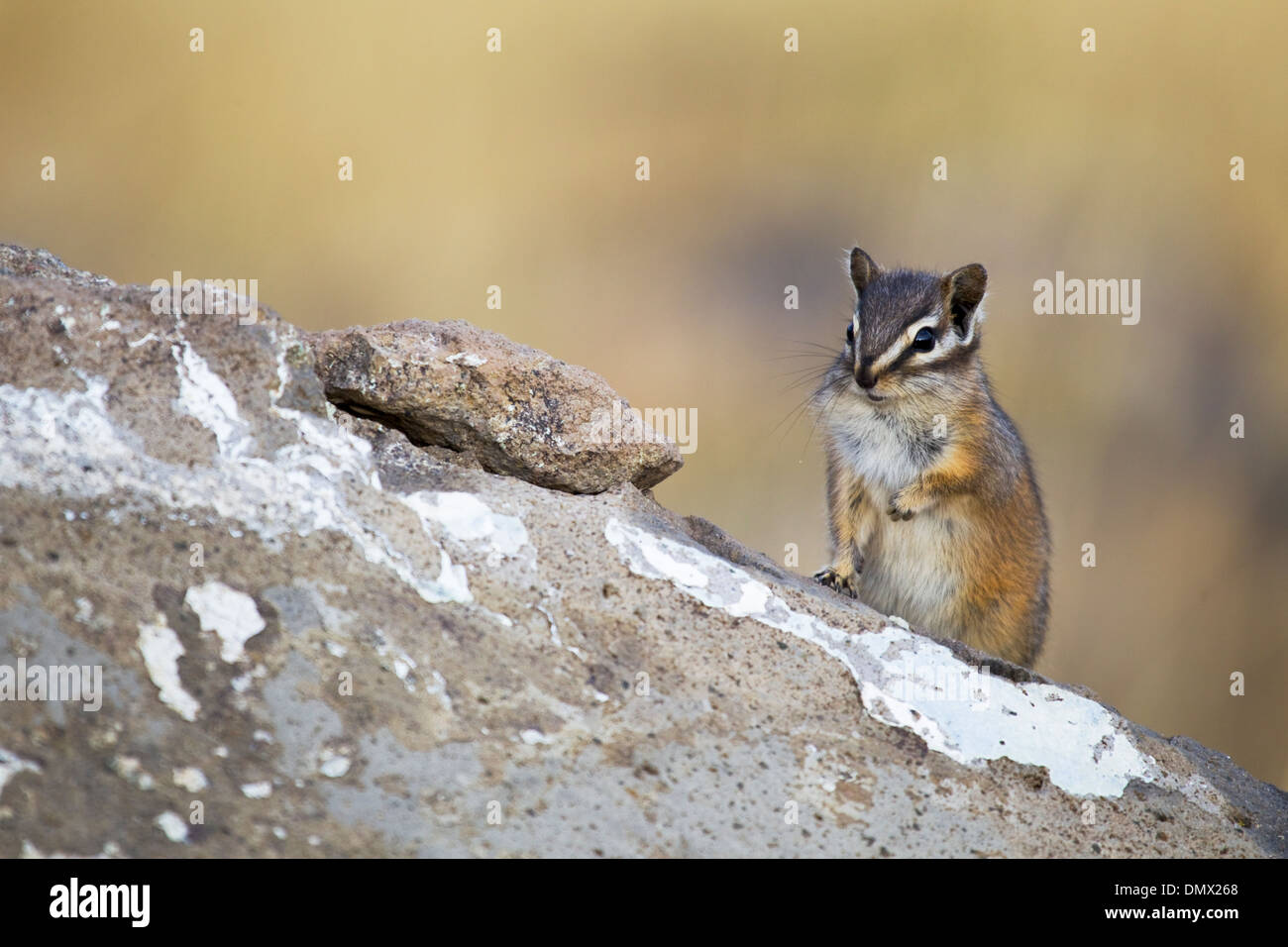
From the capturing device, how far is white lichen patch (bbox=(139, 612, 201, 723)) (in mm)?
3061

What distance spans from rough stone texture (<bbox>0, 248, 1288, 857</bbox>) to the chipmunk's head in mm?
1790

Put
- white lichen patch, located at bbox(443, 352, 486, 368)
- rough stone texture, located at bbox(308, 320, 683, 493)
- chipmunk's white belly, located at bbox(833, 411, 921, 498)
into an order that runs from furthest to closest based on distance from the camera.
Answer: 1. chipmunk's white belly, located at bbox(833, 411, 921, 498)
2. white lichen patch, located at bbox(443, 352, 486, 368)
3. rough stone texture, located at bbox(308, 320, 683, 493)

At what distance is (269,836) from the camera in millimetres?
2982

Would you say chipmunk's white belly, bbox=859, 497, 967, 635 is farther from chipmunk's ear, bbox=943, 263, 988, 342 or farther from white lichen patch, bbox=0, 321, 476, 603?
white lichen patch, bbox=0, 321, 476, 603

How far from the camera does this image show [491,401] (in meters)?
4.23

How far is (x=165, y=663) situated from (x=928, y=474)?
370 cm

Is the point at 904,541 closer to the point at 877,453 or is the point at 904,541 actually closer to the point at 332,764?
the point at 877,453

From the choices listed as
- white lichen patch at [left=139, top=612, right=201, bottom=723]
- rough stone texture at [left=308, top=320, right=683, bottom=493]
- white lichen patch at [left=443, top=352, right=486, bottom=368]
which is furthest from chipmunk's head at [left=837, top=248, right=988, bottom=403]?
white lichen patch at [left=139, top=612, right=201, bottom=723]

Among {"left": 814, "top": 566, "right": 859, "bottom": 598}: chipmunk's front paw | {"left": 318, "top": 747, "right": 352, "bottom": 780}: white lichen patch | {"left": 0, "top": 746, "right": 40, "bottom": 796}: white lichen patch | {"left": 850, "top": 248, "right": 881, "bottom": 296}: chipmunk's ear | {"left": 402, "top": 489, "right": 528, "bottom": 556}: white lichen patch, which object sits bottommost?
{"left": 814, "top": 566, "right": 859, "bottom": 598}: chipmunk's front paw

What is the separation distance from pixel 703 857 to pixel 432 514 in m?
1.24

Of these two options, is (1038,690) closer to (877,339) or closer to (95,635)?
(877,339)

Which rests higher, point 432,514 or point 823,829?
point 432,514
